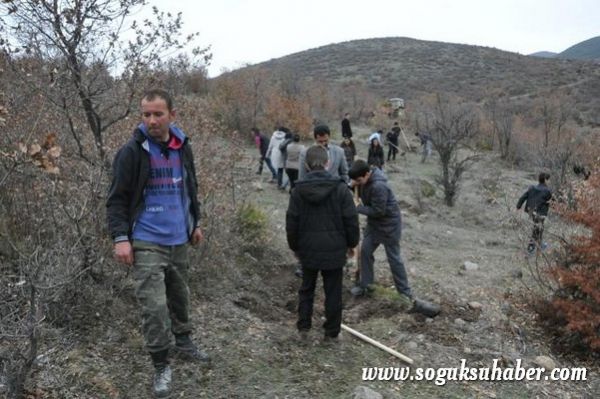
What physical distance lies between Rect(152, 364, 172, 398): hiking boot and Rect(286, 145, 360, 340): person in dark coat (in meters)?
1.31

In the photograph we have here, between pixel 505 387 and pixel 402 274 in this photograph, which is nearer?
pixel 505 387

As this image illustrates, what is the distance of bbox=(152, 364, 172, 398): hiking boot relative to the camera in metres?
3.22

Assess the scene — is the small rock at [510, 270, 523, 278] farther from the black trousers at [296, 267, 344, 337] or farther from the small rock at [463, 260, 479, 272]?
the black trousers at [296, 267, 344, 337]

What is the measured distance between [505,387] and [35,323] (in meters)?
3.20

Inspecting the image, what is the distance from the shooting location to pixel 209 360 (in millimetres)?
3727

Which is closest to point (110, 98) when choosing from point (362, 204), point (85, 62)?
point (85, 62)

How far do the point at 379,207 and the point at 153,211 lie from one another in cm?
242

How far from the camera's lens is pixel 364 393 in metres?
3.52

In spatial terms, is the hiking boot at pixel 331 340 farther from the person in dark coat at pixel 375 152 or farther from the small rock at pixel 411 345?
the person in dark coat at pixel 375 152

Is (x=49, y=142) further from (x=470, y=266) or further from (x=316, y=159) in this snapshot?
(x=470, y=266)

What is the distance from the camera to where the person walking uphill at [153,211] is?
309cm

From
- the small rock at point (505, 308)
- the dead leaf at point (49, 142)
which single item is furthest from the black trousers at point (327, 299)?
the dead leaf at point (49, 142)

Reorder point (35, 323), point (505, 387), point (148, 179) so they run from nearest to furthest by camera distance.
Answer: point (35, 323), point (148, 179), point (505, 387)

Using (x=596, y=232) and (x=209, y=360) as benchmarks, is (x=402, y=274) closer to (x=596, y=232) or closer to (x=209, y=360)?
(x=596, y=232)
